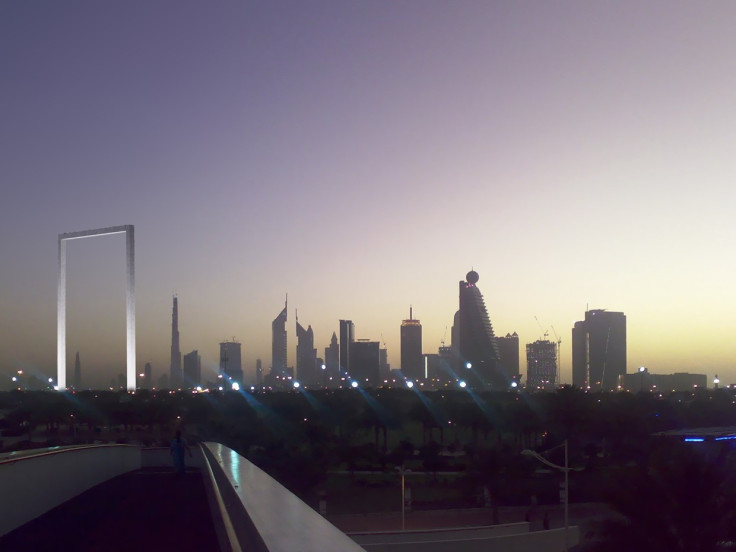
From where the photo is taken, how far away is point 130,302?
169 ft

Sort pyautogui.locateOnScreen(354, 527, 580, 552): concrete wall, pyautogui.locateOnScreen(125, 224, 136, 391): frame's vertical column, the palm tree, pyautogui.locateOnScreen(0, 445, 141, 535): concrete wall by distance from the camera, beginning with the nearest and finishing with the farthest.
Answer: pyautogui.locateOnScreen(0, 445, 141, 535): concrete wall < the palm tree < pyautogui.locateOnScreen(354, 527, 580, 552): concrete wall < pyautogui.locateOnScreen(125, 224, 136, 391): frame's vertical column

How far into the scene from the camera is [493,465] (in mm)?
35125

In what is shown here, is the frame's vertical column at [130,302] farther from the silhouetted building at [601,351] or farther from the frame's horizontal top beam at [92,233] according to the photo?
the silhouetted building at [601,351]

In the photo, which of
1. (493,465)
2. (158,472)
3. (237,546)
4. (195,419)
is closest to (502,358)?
(195,419)

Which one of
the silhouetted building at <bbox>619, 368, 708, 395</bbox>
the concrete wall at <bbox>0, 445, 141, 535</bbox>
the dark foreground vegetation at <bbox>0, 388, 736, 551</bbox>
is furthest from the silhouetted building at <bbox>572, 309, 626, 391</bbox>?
the concrete wall at <bbox>0, 445, 141, 535</bbox>

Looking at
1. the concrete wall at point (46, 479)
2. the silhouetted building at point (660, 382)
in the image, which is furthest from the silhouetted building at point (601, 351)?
the concrete wall at point (46, 479)

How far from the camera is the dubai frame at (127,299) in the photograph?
5072 centimetres

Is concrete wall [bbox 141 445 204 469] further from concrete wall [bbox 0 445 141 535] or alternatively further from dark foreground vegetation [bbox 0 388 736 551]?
concrete wall [bbox 0 445 141 535]

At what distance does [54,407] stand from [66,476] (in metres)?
43.6

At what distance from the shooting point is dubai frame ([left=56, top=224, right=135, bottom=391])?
166 ft

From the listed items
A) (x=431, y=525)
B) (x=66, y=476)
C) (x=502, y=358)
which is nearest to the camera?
(x=66, y=476)

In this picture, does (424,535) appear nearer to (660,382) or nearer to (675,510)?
(675,510)

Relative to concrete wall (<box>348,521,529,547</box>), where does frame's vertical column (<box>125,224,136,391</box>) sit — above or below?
above

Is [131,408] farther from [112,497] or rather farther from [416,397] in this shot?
[112,497]
